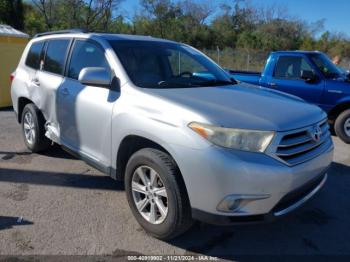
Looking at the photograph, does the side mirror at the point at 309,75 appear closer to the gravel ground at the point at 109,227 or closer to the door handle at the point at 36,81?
the gravel ground at the point at 109,227

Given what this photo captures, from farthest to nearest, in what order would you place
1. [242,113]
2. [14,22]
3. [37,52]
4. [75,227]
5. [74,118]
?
1. [14,22]
2. [37,52]
3. [74,118]
4. [75,227]
5. [242,113]

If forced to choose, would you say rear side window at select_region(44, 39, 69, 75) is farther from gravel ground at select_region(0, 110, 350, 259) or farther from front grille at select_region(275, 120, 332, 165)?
front grille at select_region(275, 120, 332, 165)

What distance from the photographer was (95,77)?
3715 mm

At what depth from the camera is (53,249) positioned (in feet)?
10.8

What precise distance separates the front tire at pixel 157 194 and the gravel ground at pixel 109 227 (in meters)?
0.18

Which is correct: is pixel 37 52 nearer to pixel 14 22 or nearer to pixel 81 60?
pixel 81 60

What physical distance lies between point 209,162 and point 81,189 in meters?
2.26

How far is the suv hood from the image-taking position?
3029mm

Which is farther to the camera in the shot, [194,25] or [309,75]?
[194,25]

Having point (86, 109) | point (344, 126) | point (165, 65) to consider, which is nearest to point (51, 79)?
point (86, 109)

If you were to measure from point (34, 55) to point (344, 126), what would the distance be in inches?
224

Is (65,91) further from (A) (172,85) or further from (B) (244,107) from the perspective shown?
(B) (244,107)

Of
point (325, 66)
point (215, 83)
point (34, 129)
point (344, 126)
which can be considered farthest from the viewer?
point (325, 66)

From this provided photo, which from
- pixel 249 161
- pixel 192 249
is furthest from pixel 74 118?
pixel 249 161
